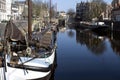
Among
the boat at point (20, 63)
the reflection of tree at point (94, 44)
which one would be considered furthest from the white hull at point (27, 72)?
the reflection of tree at point (94, 44)

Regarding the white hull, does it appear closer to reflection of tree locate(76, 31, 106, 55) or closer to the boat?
the boat

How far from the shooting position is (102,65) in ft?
87.0

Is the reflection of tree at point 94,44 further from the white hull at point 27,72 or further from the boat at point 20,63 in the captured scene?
the white hull at point 27,72

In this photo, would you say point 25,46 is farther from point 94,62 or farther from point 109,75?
point 94,62

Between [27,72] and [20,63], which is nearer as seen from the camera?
[27,72]

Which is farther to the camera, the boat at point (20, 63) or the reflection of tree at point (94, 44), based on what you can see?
the reflection of tree at point (94, 44)

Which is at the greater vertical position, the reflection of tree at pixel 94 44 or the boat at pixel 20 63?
the boat at pixel 20 63

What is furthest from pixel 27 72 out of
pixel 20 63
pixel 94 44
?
pixel 94 44

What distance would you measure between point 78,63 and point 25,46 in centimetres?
737

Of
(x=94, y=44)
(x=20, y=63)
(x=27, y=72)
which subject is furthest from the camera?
(x=94, y=44)

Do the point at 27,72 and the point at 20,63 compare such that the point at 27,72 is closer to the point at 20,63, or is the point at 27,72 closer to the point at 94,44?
the point at 20,63

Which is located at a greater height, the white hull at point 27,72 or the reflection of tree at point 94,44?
the white hull at point 27,72

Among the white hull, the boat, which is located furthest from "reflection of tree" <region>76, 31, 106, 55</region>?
the white hull

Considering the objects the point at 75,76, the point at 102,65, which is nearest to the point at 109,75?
the point at 75,76
